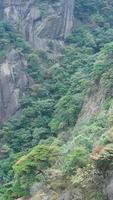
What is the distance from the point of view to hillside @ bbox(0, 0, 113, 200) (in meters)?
19.1

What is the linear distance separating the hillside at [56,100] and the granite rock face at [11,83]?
0.08m

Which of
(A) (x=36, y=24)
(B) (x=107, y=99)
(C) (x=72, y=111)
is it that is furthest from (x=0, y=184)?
(A) (x=36, y=24)

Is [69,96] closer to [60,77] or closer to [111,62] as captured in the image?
[111,62]

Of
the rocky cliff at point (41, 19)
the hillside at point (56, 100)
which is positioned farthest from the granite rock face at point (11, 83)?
the rocky cliff at point (41, 19)

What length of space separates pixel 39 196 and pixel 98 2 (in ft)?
121

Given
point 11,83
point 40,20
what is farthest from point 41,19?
point 11,83

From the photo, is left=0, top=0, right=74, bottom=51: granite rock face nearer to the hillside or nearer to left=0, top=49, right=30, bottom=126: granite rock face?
the hillside

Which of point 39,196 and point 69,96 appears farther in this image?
point 69,96

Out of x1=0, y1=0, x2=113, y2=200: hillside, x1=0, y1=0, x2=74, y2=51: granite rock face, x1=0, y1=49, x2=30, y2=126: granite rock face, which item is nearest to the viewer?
x1=0, y1=0, x2=113, y2=200: hillside

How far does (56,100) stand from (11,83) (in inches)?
168

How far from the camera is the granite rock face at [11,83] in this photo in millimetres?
41031

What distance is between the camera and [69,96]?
3491cm

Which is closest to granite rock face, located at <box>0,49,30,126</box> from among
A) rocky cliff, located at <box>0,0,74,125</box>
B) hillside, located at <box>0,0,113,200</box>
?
hillside, located at <box>0,0,113,200</box>

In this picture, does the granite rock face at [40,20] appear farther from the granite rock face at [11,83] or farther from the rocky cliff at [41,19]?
the granite rock face at [11,83]
